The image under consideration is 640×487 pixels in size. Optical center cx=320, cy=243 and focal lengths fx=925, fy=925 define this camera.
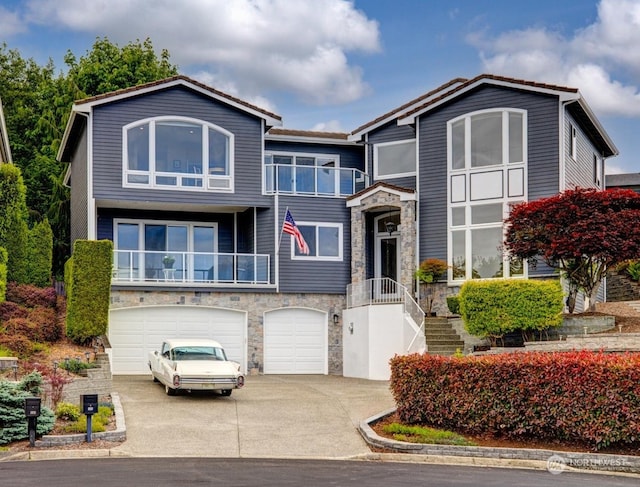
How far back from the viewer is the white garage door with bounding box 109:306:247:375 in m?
28.0

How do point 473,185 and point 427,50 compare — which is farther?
point 473,185

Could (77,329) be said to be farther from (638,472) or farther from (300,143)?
(638,472)

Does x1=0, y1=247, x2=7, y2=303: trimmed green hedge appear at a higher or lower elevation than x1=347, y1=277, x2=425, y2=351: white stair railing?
higher

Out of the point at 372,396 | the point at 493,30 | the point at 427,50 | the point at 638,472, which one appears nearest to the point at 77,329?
the point at 372,396

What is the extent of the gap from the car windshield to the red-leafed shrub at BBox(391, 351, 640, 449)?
18.8 ft

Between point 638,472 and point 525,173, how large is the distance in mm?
14130

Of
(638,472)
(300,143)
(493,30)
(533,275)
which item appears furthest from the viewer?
A: (300,143)

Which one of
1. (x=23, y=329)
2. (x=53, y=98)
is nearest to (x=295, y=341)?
(x=23, y=329)

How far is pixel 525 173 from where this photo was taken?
91.7ft

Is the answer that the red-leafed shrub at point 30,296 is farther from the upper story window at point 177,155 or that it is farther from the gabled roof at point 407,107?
the gabled roof at point 407,107

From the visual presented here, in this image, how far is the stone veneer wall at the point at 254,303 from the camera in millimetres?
28339

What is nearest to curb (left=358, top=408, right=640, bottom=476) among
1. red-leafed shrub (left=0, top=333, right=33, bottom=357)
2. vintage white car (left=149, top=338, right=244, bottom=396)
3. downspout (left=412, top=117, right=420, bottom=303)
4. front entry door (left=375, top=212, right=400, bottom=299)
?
vintage white car (left=149, top=338, right=244, bottom=396)

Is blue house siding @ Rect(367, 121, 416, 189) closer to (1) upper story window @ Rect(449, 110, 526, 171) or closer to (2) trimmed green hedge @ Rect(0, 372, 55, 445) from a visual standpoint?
(1) upper story window @ Rect(449, 110, 526, 171)

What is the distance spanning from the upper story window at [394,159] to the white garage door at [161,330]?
273 inches
